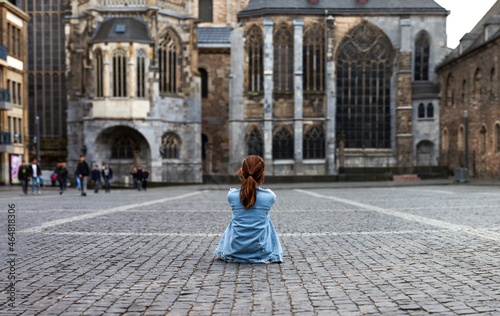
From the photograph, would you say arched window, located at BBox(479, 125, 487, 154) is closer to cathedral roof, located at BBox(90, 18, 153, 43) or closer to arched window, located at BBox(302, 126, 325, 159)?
arched window, located at BBox(302, 126, 325, 159)

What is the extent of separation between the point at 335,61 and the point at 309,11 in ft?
12.9

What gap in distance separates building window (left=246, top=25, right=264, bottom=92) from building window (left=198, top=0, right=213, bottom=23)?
24.9 ft

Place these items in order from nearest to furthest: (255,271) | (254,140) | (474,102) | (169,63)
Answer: (255,271) → (474,102) → (169,63) → (254,140)

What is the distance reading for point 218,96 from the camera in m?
51.1

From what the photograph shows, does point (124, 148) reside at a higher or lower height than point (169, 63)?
lower

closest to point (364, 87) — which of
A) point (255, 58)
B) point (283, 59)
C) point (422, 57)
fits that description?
point (422, 57)

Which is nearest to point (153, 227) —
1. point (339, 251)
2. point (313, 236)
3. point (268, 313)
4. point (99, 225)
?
point (99, 225)

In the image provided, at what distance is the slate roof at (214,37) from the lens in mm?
51281

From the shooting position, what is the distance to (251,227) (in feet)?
26.0

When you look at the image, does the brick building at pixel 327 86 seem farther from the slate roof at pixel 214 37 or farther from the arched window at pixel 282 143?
the slate roof at pixel 214 37

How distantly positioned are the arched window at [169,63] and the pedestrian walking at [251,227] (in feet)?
119

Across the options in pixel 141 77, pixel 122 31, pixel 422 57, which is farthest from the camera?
pixel 422 57

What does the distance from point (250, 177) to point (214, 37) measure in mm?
45534

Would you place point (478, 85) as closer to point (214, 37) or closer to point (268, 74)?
point (268, 74)
